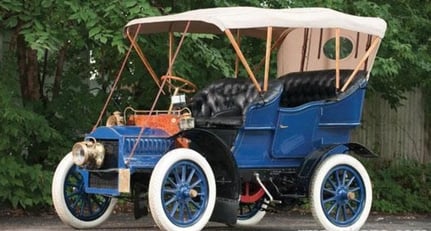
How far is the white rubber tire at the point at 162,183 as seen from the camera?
799 centimetres

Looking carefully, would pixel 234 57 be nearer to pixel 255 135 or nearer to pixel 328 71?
pixel 328 71

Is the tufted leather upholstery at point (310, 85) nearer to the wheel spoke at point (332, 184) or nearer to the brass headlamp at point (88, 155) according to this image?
the wheel spoke at point (332, 184)

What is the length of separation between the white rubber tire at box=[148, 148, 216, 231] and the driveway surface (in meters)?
1.70

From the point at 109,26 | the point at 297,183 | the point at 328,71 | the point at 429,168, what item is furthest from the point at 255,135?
the point at 429,168

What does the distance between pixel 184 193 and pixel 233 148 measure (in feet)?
2.71

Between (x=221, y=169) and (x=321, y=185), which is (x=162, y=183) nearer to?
(x=221, y=169)

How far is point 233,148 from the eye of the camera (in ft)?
28.9

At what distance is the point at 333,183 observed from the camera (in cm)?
936

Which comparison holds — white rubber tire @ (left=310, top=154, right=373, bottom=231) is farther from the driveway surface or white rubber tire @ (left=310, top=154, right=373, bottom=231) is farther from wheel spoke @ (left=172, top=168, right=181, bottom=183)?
wheel spoke @ (left=172, top=168, right=181, bottom=183)

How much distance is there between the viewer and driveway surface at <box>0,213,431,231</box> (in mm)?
10188

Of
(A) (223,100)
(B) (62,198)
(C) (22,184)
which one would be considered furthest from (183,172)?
(C) (22,184)

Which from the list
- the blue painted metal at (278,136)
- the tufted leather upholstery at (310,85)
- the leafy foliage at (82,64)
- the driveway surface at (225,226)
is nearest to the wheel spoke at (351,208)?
the blue painted metal at (278,136)

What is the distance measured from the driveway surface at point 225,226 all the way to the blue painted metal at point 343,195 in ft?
3.53

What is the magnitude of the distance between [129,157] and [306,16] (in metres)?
2.39
